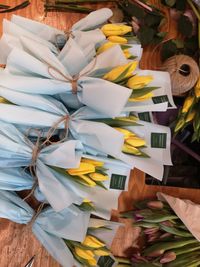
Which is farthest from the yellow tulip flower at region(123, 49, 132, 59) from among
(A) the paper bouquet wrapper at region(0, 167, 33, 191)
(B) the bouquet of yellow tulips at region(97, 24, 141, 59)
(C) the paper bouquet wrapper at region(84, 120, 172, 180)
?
(A) the paper bouquet wrapper at region(0, 167, 33, 191)

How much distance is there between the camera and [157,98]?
109 cm

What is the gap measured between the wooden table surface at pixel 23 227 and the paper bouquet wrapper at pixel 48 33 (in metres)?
0.16

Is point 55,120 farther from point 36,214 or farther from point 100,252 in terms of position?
point 100,252

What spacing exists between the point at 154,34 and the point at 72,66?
0.45m

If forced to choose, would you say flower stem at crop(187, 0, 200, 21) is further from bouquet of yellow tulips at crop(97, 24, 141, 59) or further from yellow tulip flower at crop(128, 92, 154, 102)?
yellow tulip flower at crop(128, 92, 154, 102)

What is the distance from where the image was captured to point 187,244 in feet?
3.93

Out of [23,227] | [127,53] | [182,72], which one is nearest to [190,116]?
[182,72]

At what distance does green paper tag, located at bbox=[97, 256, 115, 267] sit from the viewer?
111 cm

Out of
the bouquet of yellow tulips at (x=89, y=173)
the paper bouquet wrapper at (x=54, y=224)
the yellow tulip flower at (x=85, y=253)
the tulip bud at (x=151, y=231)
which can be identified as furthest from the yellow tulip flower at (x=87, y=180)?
the tulip bud at (x=151, y=231)

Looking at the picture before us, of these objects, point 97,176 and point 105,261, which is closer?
point 97,176

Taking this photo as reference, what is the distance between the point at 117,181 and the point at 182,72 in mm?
509

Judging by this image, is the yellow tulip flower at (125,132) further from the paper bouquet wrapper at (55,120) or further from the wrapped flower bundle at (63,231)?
the wrapped flower bundle at (63,231)

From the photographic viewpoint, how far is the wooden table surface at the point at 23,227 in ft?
3.59

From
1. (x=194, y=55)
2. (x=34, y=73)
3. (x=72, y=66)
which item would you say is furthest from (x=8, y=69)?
(x=194, y=55)
